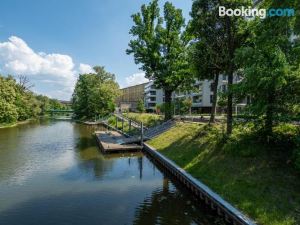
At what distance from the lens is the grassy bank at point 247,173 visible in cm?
1199

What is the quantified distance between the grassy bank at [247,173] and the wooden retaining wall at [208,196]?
14.7 inches

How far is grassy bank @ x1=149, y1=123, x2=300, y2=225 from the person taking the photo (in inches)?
472

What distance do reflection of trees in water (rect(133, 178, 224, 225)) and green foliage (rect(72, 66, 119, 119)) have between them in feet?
229

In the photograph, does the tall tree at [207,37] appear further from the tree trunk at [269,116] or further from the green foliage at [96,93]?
the green foliage at [96,93]

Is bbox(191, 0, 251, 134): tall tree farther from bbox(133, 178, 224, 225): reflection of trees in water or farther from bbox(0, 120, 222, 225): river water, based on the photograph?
bbox(0, 120, 222, 225): river water

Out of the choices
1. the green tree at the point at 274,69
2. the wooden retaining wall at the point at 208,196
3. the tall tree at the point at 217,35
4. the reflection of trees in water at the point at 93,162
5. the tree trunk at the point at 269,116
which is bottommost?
the reflection of trees in water at the point at 93,162

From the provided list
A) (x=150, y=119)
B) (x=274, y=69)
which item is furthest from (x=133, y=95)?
(x=274, y=69)

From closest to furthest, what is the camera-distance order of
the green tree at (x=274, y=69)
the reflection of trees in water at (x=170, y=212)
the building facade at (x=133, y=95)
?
the reflection of trees in water at (x=170, y=212)
the green tree at (x=274, y=69)
the building facade at (x=133, y=95)

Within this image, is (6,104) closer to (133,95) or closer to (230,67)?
(230,67)

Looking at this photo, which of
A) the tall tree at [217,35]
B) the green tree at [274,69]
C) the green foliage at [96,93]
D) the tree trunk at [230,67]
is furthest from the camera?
the green foliage at [96,93]

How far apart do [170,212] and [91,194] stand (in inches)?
214

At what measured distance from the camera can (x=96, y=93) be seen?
8550cm

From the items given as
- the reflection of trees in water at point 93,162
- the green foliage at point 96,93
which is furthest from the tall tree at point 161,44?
the green foliage at point 96,93

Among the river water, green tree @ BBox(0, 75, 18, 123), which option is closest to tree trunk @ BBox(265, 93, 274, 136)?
the river water
